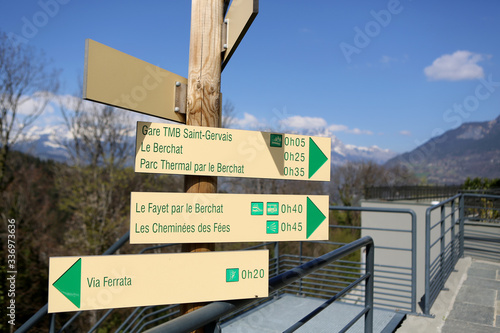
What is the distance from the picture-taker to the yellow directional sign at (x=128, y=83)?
49.2 inches

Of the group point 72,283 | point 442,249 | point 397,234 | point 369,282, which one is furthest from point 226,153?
point 397,234

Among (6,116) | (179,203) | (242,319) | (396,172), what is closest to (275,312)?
(242,319)

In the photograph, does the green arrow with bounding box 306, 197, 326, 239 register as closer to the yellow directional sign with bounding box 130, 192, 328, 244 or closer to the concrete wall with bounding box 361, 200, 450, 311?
the yellow directional sign with bounding box 130, 192, 328, 244

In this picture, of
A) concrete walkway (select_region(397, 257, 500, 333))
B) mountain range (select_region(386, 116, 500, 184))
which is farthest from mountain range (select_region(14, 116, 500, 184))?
concrete walkway (select_region(397, 257, 500, 333))

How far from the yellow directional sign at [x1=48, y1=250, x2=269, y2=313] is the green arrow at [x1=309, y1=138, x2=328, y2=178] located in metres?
0.42

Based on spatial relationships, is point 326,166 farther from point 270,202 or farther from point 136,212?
A: point 136,212

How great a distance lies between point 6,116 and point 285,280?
18.6 meters

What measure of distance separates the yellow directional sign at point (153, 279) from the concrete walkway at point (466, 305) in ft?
8.79

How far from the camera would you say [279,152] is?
5.30ft

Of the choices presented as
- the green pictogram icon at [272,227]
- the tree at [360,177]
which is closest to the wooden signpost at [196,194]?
the green pictogram icon at [272,227]

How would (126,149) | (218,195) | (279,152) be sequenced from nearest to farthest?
(218,195) < (279,152) < (126,149)

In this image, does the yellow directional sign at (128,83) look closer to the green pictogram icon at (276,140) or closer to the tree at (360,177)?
the green pictogram icon at (276,140)

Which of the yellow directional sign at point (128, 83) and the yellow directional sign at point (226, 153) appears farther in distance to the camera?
the yellow directional sign at point (226, 153)

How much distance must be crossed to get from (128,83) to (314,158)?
2.64 feet
